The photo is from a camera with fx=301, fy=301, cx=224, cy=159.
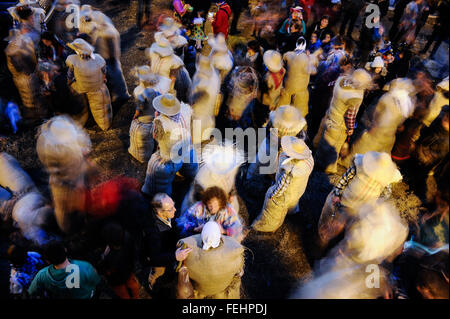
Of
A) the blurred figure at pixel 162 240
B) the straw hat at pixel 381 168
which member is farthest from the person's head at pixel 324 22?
the blurred figure at pixel 162 240

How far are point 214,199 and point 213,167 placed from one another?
0.36 metres

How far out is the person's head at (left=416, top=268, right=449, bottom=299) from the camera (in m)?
2.43

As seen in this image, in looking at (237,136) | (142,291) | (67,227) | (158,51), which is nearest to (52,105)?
(158,51)

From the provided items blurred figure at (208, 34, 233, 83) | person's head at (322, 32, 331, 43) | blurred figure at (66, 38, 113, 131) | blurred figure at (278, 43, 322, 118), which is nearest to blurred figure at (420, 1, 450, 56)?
person's head at (322, 32, 331, 43)

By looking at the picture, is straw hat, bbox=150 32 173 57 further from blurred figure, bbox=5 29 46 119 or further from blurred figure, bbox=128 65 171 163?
blurred figure, bbox=5 29 46 119

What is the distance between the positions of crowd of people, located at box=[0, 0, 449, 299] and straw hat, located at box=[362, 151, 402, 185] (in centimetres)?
1

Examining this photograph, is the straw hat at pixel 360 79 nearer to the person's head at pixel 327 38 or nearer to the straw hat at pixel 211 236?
the person's head at pixel 327 38

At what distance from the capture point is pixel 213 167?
3.34 meters

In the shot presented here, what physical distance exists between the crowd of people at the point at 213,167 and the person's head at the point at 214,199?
0.02 m

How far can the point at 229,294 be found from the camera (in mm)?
3199

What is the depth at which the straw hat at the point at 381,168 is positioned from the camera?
3162 millimetres

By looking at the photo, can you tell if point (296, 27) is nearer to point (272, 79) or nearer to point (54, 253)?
point (272, 79)

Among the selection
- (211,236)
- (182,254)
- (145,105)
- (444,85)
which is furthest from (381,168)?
(145,105)
